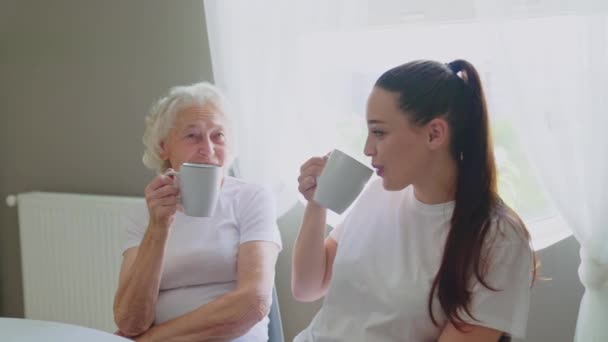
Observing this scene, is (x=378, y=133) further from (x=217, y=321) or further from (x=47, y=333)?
(x=47, y=333)

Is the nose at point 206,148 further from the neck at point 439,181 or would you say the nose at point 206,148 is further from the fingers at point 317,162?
the neck at point 439,181

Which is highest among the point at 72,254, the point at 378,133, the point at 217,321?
the point at 378,133

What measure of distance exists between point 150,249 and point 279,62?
70cm

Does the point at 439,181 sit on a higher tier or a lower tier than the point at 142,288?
higher

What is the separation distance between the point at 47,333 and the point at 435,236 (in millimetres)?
709

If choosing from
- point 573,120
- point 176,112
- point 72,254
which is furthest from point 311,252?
point 72,254

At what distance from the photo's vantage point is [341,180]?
1.12m

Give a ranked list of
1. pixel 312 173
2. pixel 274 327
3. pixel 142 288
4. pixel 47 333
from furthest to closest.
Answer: pixel 274 327 → pixel 142 288 → pixel 312 173 → pixel 47 333

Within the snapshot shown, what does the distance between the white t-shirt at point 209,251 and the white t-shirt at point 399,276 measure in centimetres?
25

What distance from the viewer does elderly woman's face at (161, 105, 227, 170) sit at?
4.91 feet

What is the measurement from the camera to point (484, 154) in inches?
43.6

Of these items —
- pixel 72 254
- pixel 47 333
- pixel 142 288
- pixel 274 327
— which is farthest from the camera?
pixel 72 254

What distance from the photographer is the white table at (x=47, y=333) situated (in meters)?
1.00

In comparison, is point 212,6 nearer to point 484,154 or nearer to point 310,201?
point 310,201
